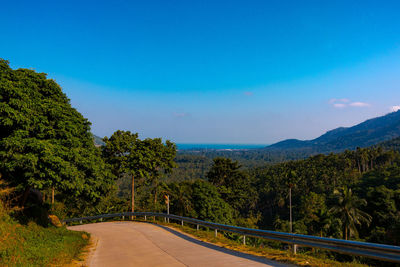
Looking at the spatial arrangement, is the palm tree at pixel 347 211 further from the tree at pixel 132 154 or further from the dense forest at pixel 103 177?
the tree at pixel 132 154

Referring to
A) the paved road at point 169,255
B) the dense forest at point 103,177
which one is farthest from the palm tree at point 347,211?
the paved road at point 169,255

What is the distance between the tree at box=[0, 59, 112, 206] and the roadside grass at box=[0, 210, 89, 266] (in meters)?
1.74

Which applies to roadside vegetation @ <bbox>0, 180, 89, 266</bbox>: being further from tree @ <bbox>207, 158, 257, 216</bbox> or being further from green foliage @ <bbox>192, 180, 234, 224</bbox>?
tree @ <bbox>207, 158, 257, 216</bbox>

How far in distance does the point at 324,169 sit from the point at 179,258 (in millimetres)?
99657

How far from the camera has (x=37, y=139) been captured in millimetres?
11180

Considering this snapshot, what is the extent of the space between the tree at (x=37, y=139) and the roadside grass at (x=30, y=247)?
174cm

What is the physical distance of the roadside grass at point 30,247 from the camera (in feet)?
24.3

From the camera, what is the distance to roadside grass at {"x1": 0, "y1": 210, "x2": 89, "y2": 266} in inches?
292

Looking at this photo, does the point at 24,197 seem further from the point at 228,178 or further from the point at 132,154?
the point at 228,178

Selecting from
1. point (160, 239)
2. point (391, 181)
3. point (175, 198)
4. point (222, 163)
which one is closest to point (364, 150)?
point (391, 181)

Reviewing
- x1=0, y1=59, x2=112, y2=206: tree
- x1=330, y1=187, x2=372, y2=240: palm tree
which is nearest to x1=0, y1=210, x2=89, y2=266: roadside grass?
x1=0, y1=59, x2=112, y2=206: tree

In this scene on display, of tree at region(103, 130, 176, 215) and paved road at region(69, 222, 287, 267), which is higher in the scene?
tree at region(103, 130, 176, 215)

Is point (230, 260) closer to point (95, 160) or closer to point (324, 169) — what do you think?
point (95, 160)

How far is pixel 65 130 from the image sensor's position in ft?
41.4
